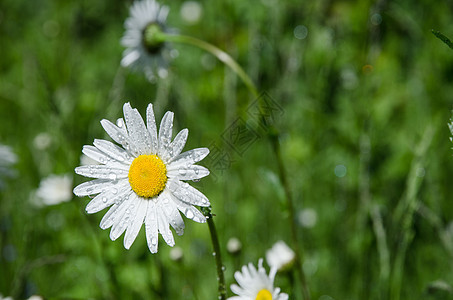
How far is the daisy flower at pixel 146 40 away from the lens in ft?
5.73

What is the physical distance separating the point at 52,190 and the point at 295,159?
123cm

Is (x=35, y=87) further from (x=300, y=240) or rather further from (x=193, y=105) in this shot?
(x=300, y=240)

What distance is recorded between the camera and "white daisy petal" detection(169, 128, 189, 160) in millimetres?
946

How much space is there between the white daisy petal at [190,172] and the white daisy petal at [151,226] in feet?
0.27

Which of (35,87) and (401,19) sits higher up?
(35,87)

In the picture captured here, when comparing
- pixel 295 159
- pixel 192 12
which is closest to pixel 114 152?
pixel 295 159

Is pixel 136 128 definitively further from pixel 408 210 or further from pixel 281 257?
pixel 408 210

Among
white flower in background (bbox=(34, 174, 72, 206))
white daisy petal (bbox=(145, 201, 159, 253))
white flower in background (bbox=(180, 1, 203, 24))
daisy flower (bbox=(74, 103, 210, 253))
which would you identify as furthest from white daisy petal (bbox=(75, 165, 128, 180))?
white flower in background (bbox=(180, 1, 203, 24))

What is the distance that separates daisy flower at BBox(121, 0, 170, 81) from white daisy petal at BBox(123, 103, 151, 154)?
781 millimetres

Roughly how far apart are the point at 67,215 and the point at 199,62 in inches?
50.0

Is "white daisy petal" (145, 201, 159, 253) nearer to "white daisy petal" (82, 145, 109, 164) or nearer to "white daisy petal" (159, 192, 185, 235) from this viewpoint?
"white daisy petal" (159, 192, 185, 235)

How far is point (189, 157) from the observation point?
0.95 m

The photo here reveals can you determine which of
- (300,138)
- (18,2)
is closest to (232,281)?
(300,138)

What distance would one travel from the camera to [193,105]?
2.61m
